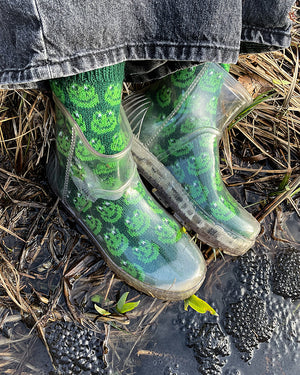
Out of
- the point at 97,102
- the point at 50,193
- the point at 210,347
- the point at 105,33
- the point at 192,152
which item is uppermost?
the point at 105,33

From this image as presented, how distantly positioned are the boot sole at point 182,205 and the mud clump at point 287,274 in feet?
0.42

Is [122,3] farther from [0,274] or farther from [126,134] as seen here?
[0,274]

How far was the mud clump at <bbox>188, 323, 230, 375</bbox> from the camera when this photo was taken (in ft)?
3.44

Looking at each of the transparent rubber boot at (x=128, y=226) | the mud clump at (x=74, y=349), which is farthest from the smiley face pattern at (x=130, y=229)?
the mud clump at (x=74, y=349)

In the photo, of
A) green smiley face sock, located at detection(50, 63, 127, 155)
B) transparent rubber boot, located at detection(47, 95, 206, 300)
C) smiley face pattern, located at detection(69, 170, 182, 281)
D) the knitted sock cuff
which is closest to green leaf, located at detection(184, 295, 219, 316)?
transparent rubber boot, located at detection(47, 95, 206, 300)

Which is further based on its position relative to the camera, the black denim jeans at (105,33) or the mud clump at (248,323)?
the mud clump at (248,323)

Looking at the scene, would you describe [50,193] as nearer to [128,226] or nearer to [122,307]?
[128,226]

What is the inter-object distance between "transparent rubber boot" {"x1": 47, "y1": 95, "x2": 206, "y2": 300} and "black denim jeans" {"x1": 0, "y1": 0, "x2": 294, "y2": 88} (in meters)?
0.29

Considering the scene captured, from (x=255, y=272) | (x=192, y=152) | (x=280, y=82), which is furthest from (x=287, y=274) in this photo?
(x=280, y=82)

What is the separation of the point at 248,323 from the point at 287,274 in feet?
0.71

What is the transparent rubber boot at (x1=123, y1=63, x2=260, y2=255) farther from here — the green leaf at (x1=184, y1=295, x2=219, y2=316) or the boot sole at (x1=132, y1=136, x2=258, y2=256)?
the green leaf at (x1=184, y1=295, x2=219, y2=316)

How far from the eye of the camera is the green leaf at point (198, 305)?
108cm

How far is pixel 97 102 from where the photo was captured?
86 centimetres

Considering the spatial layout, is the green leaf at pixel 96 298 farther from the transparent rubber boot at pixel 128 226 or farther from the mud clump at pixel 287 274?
the mud clump at pixel 287 274
